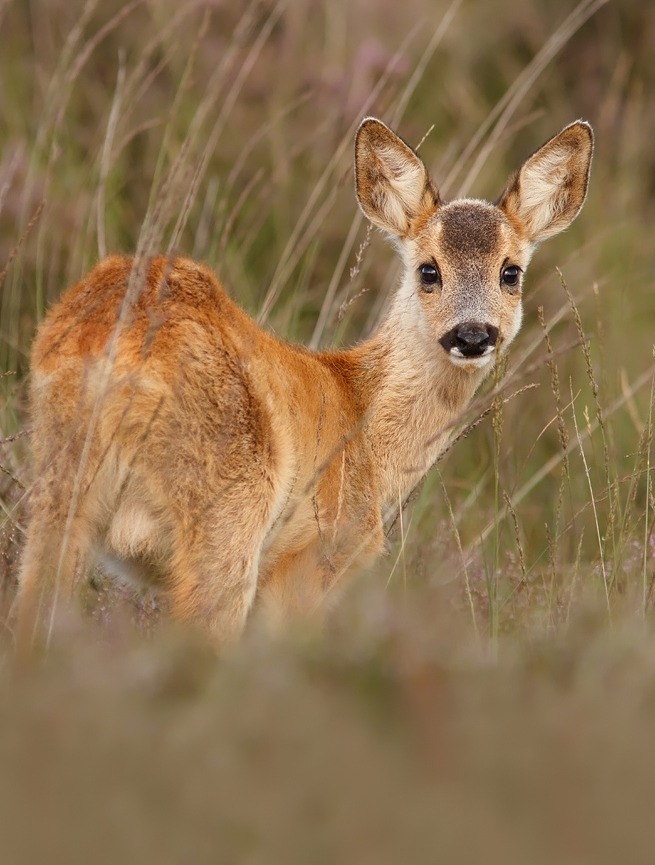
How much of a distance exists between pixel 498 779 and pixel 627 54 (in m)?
9.46

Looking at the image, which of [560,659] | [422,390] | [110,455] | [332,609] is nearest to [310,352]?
[422,390]

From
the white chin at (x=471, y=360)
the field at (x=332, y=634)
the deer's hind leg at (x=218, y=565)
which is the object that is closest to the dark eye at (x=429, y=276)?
the field at (x=332, y=634)

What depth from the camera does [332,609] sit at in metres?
4.55

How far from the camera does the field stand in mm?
2316

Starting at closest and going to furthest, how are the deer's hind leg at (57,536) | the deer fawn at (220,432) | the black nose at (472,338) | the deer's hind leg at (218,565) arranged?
the deer's hind leg at (57,536) < the deer fawn at (220,432) < the deer's hind leg at (218,565) < the black nose at (472,338)

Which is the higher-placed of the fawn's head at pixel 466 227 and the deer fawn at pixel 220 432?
the fawn's head at pixel 466 227

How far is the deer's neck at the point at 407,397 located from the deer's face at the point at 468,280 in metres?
0.13

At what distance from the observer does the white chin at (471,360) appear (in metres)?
4.88

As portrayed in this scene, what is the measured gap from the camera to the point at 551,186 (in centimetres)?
560

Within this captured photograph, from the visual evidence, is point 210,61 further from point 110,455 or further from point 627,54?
point 110,455

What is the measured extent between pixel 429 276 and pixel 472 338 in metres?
0.52

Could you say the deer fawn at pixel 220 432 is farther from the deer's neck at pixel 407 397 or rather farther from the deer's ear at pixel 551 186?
the deer's ear at pixel 551 186

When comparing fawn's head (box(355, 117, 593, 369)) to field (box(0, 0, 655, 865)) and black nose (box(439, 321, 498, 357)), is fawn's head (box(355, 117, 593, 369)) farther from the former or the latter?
field (box(0, 0, 655, 865))

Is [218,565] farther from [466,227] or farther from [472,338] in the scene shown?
[466,227]
